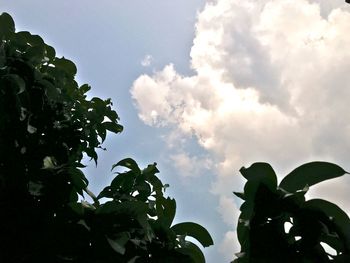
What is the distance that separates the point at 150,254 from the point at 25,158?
3.57ft

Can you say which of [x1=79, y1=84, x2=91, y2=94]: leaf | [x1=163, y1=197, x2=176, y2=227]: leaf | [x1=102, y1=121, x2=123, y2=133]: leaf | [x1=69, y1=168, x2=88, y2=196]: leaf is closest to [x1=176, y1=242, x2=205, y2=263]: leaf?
[x1=163, y1=197, x2=176, y2=227]: leaf

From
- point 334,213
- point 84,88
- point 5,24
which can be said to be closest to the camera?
point 334,213

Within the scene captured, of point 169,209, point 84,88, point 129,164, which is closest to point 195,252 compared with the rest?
point 169,209

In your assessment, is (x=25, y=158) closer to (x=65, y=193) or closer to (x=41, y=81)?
(x=65, y=193)

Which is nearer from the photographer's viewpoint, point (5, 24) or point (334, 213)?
point (334, 213)

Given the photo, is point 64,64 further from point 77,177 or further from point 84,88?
point 77,177

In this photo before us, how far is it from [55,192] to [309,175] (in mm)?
1683

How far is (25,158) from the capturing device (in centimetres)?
294

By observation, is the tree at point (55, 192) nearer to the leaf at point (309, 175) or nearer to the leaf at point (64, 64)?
the leaf at point (64, 64)

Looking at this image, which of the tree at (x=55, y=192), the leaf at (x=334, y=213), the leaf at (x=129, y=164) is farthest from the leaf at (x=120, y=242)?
the leaf at (x=334, y=213)

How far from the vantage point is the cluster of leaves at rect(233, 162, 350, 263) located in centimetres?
166

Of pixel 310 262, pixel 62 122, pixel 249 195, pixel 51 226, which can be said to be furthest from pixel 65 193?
pixel 310 262

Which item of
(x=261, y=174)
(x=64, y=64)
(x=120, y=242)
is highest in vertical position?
(x=64, y=64)

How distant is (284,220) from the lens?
1720 millimetres
